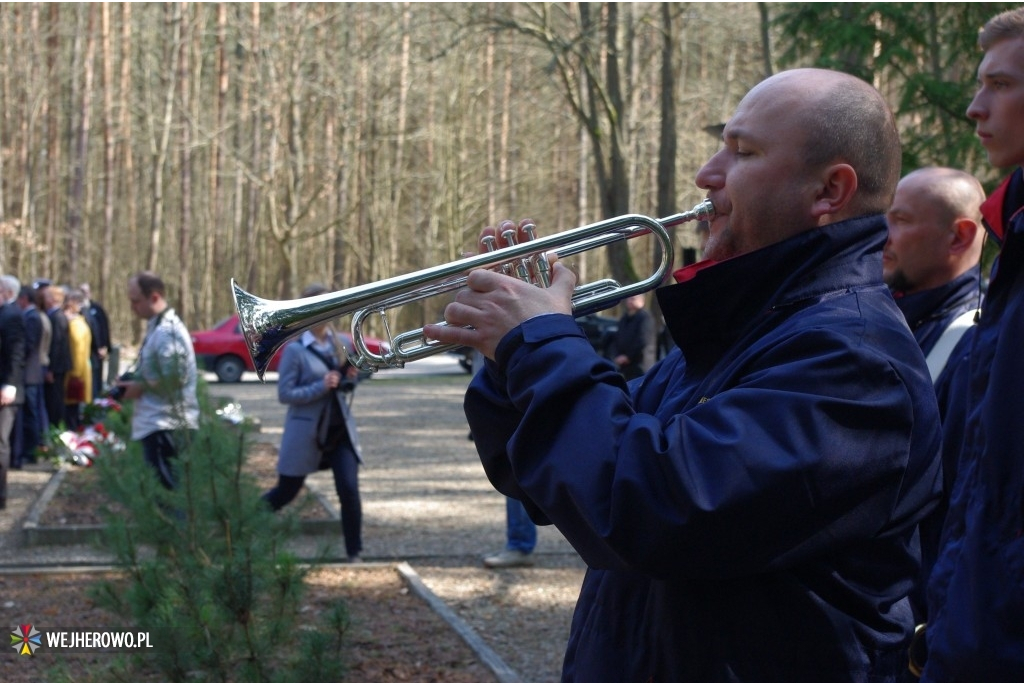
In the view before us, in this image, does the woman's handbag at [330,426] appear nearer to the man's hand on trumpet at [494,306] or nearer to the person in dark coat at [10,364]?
the person in dark coat at [10,364]

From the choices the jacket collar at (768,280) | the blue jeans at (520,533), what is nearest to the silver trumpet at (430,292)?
the jacket collar at (768,280)

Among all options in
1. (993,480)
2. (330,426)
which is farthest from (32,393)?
(993,480)

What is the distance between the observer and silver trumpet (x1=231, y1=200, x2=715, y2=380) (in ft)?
8.37

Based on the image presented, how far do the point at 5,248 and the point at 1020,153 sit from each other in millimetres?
37585

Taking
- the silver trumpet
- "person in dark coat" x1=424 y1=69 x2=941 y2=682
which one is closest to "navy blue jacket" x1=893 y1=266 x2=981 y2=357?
the silver trumpet

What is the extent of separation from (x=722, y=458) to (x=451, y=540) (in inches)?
301

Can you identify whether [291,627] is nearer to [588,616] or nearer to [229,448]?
[229,448]

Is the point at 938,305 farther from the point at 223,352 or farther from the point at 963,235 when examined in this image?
the point at 223,352

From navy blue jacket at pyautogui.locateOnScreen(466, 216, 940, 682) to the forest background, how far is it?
24947mm

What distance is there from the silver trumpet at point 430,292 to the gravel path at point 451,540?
3009 mm

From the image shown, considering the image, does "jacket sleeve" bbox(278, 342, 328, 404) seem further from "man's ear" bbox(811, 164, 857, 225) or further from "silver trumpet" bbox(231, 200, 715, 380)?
"man's ear" bbox(811, 164, 857, 225)

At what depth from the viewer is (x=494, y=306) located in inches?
82.7

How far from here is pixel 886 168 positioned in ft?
7.16

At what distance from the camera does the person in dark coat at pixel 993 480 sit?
7.49ft
